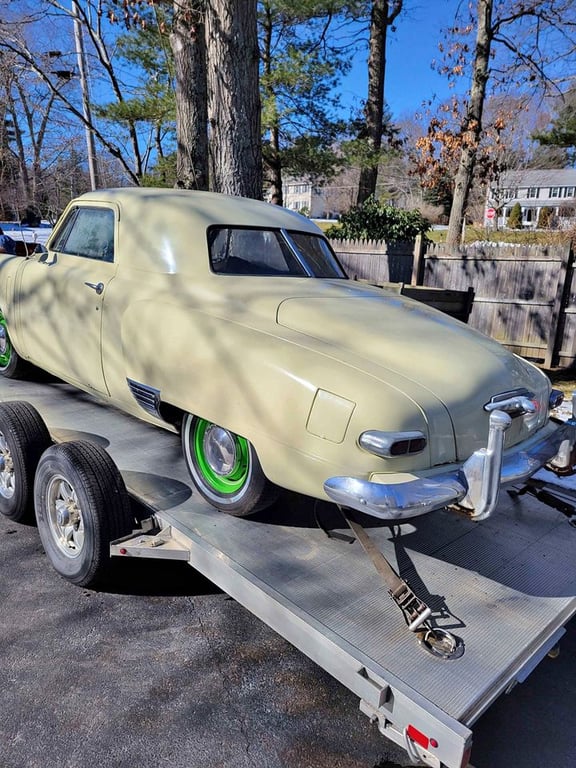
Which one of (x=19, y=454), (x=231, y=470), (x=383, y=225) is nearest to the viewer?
(x=231, y=470)

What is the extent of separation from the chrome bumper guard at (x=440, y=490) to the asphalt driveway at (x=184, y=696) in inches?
37.0

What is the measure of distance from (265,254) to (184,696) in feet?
8.78

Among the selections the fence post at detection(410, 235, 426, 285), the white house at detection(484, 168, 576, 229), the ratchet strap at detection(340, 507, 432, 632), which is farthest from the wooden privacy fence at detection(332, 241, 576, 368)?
the white house at detection(484, 168, 576, 229)

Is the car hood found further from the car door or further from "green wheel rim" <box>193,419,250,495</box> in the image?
the car door

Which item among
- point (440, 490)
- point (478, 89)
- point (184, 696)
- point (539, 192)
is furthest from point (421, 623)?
point (539, 192)

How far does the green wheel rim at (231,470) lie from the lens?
3.11 m

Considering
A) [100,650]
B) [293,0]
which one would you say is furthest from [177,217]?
[293,0]

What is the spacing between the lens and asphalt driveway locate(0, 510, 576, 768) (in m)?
2.27

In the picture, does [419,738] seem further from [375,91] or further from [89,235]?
[375,91]

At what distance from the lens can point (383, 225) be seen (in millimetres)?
15078

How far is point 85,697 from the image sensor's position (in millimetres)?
2518

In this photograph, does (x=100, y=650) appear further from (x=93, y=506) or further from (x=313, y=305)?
(x=313, y=305)

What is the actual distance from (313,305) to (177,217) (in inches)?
47.9

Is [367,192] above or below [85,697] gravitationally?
above
